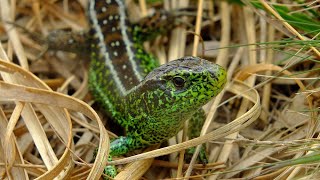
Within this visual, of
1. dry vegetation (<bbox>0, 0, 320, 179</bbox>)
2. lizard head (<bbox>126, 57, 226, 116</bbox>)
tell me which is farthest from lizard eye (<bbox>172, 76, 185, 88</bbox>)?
dry vegetation (<bbox>0, 0, 320, 179</bbox>)

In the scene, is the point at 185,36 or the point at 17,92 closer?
the point at 17,92

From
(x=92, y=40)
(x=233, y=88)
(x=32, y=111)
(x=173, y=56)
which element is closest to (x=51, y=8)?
(x=92, y=40)

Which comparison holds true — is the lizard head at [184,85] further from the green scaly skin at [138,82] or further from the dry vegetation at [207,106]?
the dry vegetation at [207,106]

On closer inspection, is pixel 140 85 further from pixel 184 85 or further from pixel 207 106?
pixel 207 106

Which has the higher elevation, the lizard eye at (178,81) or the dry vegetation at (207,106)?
the lizard eye at (178,81)

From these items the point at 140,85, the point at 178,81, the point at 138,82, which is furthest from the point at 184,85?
the point at 138,82

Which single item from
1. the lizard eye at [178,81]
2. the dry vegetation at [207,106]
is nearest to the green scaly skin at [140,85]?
the lizard eye at [178,81]

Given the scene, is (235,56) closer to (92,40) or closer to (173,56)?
(173,56)
